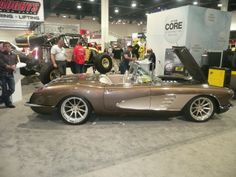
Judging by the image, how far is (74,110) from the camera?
4.17 meters

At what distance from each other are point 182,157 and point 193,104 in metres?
1.59

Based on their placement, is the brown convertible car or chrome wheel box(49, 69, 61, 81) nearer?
the brown convertible car

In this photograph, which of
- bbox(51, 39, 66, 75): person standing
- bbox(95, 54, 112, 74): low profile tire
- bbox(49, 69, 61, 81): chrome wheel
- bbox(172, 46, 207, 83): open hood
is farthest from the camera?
bbox(95, 54, 112, 74): low profile tire

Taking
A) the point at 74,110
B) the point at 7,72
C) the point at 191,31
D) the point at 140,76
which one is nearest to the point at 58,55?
the point at 7,72

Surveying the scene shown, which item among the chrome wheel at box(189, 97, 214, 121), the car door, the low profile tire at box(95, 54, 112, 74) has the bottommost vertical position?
the chrome wheel at box(189, 97, 214, 121)

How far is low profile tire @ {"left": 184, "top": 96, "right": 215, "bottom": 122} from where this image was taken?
4.39m

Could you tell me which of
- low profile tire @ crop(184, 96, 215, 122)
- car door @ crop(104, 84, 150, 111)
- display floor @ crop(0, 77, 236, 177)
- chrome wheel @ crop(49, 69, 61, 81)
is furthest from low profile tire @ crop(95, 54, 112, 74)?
low profile tire @ crop(184, 96, 215, 122)

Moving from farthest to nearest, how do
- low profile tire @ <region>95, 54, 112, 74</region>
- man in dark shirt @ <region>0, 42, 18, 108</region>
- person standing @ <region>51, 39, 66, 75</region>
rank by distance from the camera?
low profile tire @ <region>95, 54, 112, 74</region>
person standing @ <region>51, 39, 66, 75</region>
man in dark shirt @ <region>0, 42, 18, 108</region>

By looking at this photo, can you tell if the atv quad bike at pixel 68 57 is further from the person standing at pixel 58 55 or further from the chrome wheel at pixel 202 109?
the chrome wheel at pixel 202 109

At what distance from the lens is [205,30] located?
28.3ft

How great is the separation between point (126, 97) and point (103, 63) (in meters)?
5.52

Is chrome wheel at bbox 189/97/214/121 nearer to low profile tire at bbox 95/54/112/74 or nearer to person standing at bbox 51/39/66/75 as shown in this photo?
person standing at bbox 51/39/66/75

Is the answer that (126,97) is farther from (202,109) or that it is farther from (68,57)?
(68,57)

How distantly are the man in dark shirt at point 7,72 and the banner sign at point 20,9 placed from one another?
2844 mm
